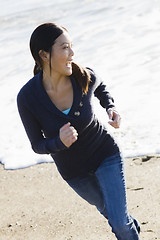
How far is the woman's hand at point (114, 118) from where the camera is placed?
306 cm

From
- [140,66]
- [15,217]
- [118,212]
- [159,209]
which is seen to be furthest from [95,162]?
[140,66]

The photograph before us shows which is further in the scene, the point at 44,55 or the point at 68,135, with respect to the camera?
the point at 44,55

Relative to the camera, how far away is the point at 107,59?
10211mm

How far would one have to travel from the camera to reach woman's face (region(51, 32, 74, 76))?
3002 millimetres

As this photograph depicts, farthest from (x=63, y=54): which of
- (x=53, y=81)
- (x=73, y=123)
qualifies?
(x=73, y=123)

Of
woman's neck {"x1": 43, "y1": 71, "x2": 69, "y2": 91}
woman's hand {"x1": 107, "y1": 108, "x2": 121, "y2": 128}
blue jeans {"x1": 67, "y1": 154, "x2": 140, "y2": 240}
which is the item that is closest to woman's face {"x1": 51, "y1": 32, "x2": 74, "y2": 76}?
woman's neck {"x1": 43, "y1": 71, "x2": 69, "y2": 91}

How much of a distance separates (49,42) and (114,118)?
667mm

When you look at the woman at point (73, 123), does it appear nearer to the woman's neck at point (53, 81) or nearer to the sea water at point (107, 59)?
the woman's neck at point (53, 81)

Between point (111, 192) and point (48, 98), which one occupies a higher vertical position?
point (48, 98)

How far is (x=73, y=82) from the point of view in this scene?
312cm

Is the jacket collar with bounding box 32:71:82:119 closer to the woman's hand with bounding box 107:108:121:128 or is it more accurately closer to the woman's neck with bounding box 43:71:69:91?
the woman's neck with bounding box 43:71:69:91

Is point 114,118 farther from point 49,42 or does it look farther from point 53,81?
point 49,42

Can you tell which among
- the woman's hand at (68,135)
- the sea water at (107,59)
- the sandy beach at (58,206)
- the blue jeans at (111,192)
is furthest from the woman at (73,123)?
the sea water at (107,59)

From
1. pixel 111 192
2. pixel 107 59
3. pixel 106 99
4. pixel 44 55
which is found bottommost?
pixel 107 59
